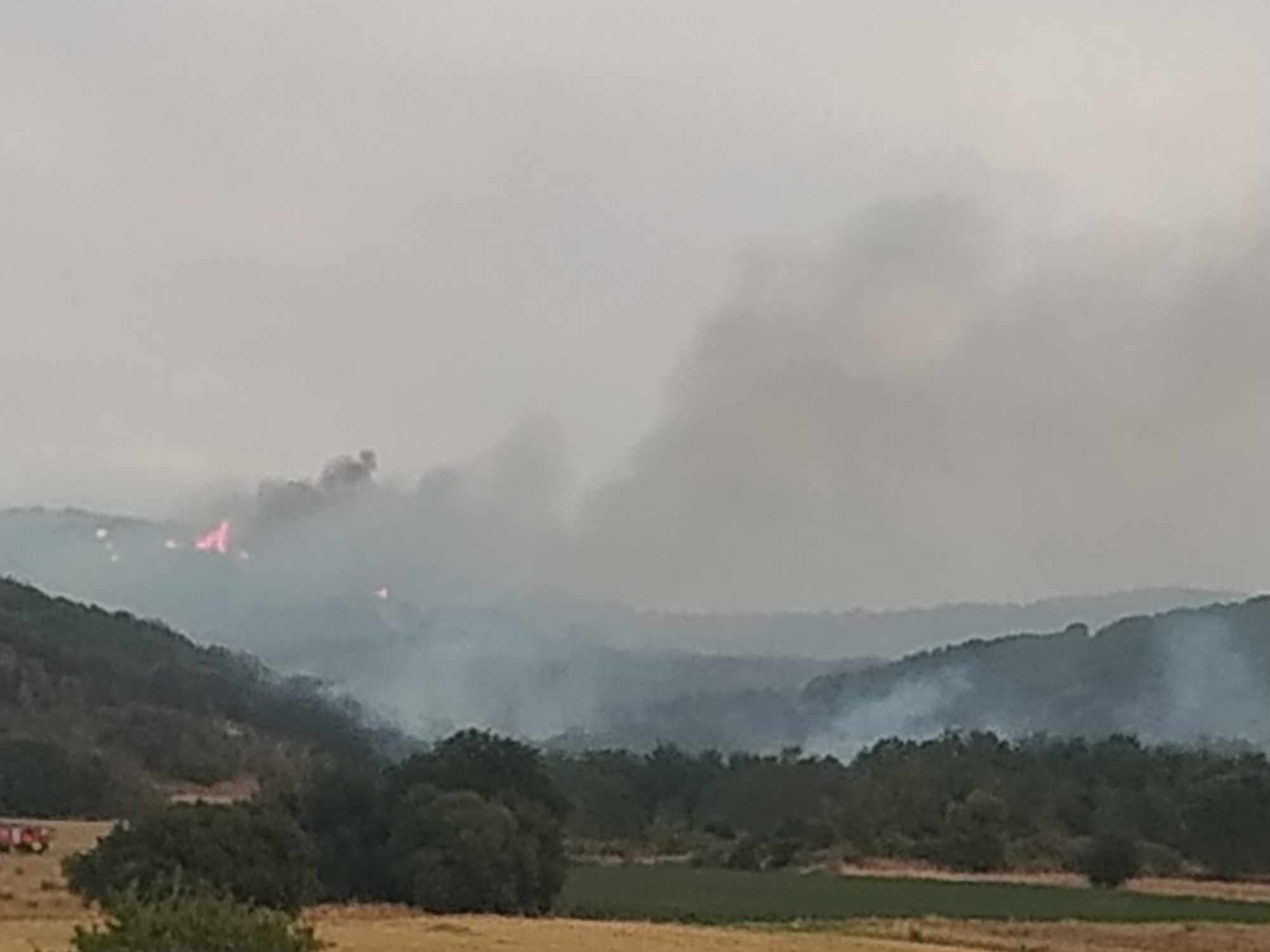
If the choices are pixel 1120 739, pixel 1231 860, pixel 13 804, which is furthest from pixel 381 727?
pixel 1231 860

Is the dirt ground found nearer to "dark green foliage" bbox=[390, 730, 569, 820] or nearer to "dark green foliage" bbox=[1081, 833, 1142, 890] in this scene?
"dark green foliage" bbox=[1081, 833, 1142, 890]

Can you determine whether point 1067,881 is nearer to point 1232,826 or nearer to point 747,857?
point 1232,826

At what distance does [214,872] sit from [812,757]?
353 ft

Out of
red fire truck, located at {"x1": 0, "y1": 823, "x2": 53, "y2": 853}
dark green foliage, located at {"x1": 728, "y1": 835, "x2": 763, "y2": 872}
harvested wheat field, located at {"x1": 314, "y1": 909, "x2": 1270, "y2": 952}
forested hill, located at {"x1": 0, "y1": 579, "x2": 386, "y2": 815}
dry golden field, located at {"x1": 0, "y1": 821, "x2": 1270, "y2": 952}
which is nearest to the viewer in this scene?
dry golden field, located at {"x1": 0, "y1": 821, "x2": 1270, "y2": 952}

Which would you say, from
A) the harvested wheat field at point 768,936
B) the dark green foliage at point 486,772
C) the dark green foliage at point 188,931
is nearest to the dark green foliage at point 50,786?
the dark green foliage at point 486,772

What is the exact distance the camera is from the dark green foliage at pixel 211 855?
7169cm

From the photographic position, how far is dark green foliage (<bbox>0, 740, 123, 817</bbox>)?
14025 centimetres

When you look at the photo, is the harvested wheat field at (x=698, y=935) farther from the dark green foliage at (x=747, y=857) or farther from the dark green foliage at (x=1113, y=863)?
the dark green foliage at (x=747, y=857)

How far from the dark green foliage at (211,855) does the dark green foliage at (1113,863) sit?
52087mm

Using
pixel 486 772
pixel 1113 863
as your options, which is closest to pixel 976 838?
pixel 1113 863

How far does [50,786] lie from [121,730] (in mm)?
27572

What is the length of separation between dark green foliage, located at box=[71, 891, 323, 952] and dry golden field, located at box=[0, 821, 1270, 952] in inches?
432

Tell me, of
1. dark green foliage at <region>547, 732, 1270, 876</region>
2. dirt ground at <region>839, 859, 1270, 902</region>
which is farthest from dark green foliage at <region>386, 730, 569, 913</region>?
dirt ground at <region>839, 859, 1270, 902</region>

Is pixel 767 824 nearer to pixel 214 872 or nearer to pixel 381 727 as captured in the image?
pixel 381 727
